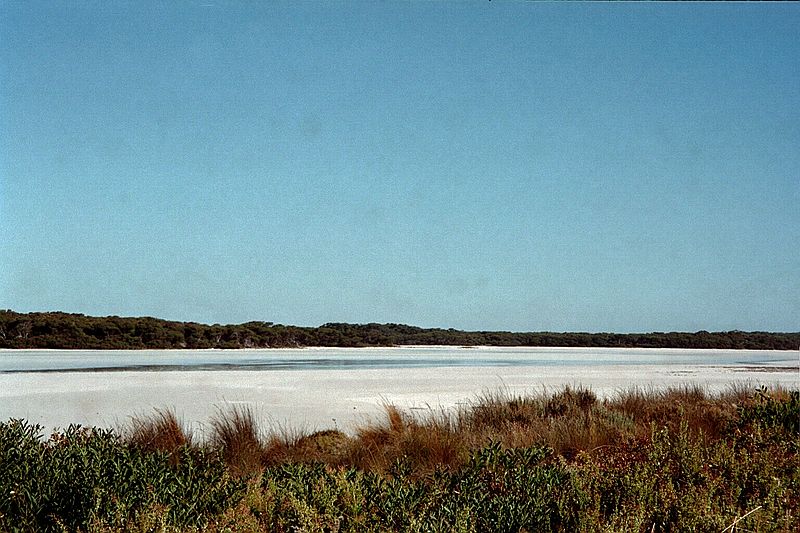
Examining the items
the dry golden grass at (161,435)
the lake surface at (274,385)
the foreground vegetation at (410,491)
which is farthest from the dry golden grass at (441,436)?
the lake surface at (274,385)

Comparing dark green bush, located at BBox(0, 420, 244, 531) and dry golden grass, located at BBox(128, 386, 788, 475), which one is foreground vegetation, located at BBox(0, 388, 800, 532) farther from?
dry golden grass, located at BBox(128, 386, 788, 475)

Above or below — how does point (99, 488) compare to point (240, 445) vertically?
above

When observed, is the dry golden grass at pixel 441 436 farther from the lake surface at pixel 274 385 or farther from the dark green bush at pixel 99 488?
the dark green bush at pixel 99 488

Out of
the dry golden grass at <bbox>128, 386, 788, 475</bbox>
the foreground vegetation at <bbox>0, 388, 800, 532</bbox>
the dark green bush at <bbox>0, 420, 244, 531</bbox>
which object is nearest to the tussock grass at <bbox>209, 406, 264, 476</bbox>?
the dry golden grass at <bbox>128, 386, 788, 475</bbox>

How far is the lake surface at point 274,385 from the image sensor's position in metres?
10.6

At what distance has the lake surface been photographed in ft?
34.9

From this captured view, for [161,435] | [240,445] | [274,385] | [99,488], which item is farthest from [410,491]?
[274,385]

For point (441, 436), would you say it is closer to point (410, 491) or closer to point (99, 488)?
point (410, 491)

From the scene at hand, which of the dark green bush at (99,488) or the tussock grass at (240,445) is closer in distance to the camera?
the dark green bush at (99,488)

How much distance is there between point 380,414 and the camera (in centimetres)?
1047

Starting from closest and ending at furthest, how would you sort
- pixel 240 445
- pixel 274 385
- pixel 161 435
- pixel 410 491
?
pixel 410 491
pixel 240 445
pixel 161 435
pixel 274 385

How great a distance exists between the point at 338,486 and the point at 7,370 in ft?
47.4

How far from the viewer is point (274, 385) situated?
14.2m

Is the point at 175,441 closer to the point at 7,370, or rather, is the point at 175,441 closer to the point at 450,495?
the point at 450,495
